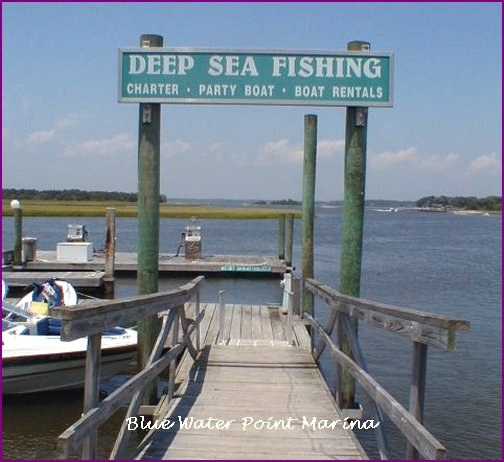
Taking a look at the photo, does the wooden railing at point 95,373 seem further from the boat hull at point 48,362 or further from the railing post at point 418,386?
the boat hull at point 48,362

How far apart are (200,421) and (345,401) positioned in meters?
2.17

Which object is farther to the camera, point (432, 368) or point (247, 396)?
point (432, 368)

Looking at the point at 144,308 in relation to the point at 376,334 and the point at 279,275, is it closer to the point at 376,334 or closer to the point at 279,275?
the point at 376,334

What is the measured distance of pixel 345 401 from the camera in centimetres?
768

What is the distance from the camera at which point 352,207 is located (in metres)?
7.77

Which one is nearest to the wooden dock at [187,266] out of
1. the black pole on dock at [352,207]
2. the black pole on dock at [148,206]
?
the black pole on dock at [148,206]

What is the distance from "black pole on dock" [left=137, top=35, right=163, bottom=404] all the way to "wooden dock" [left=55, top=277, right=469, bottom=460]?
35 cm

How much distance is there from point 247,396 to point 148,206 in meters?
2.16

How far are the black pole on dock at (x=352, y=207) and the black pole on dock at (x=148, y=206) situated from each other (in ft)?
6.44

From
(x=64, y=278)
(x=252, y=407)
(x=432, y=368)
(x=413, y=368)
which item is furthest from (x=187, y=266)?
(x=413, y=368)

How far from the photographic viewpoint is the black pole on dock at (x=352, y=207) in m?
7.68

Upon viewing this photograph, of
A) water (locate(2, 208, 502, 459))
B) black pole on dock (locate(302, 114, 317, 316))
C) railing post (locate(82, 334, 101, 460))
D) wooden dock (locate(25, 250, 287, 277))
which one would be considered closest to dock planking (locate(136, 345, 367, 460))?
railing post (locate(82, 334, 101, 460))

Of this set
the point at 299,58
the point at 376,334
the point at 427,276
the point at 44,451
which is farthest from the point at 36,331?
the point at 427,276

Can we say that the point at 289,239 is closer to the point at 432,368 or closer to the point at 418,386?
the point at 432,368
